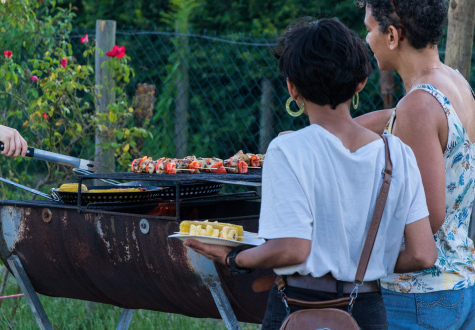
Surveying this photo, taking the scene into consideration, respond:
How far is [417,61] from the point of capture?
1931 millimetres

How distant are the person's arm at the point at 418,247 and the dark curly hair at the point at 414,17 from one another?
0.61 meters

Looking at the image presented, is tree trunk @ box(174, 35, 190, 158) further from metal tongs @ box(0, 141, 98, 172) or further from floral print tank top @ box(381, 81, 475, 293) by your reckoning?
floral print tank top @ box(381, 81, 475, 293)

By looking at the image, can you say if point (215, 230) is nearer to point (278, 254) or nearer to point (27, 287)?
point (278, 254)

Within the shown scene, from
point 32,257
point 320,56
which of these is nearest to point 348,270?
point 320,56

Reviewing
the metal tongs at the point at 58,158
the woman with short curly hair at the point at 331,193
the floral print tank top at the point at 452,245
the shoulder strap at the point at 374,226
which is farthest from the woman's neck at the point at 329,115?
the metal tongs at the point at 58,158

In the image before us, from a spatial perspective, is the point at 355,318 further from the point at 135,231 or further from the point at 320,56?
the point at 135,231

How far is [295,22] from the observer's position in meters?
1.79

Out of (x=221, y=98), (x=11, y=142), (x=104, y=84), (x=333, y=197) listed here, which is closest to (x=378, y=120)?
(x=333, y=197)

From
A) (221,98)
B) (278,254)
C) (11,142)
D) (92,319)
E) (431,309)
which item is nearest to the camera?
(278,254)

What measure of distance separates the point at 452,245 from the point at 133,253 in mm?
1391

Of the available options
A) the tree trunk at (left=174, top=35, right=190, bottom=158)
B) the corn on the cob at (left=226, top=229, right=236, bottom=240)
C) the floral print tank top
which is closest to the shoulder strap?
the floral print tank top

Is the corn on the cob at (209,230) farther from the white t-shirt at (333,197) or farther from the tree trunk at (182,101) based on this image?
the tree trunk at (182,101)

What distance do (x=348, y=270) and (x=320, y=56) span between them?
57 cm

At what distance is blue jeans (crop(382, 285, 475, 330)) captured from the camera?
183 cm
